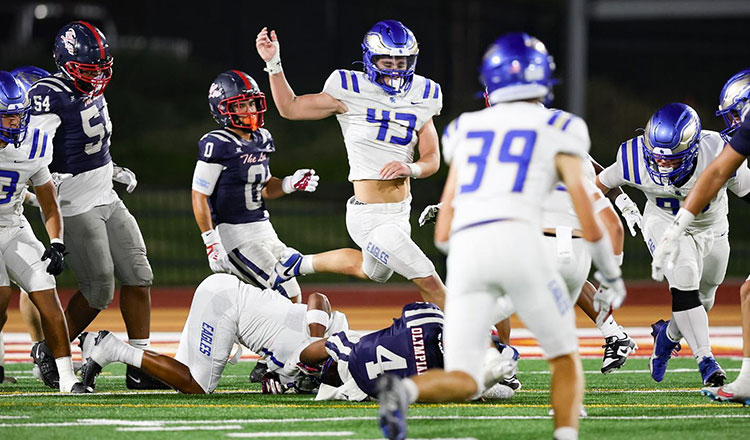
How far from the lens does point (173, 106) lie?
2402 cm

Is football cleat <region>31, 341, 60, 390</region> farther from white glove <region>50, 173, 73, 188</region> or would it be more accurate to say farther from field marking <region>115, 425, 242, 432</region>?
field marking <region>115, 425, 242, 432</region>

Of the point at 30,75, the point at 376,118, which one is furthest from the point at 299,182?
the point at 30,75

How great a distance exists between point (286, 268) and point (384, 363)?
62.1 inches

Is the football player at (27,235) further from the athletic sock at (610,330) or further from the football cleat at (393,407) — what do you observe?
the athletic sock at (610,330)

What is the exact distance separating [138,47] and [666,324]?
18093 mm

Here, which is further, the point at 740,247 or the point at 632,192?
the point at 740,247

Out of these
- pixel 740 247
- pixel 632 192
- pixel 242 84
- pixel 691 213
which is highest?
pixel 242 84

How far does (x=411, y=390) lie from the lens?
4.50 meters

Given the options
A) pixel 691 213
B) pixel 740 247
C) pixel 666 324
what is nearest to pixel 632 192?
pixel 740 247

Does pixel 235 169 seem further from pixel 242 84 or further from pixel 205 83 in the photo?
pixel 205 83

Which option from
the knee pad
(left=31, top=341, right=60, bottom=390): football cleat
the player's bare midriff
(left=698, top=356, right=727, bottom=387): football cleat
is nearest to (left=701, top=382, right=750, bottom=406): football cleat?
(left=698, top=356, right=727, bottom=387): football cleat

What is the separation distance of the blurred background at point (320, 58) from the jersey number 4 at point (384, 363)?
11271 millimetres

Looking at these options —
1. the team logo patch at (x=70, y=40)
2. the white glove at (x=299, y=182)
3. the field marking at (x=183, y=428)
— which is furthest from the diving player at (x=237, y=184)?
the field marking at (x=183, y=428)

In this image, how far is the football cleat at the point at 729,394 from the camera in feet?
20.0
